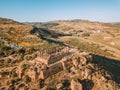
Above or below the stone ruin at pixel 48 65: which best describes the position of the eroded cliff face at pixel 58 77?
below

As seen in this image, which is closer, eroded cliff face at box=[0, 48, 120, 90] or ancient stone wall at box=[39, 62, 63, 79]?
eroded cliff face at box=[0, 48, 120, 90]

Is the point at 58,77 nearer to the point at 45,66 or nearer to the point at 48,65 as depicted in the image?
the point at 45,66

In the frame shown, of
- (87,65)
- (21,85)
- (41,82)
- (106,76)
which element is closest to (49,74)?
(41,82)

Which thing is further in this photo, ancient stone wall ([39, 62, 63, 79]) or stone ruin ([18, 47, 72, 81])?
stone ruin ([18, 47, 72, 81])

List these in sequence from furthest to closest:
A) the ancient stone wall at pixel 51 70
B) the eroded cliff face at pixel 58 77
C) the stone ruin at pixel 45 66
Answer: the stone ruin at pixel 45 66 → the ancient stone wall at pixel 51 70 → the eroded cliff face at pixel 58 77

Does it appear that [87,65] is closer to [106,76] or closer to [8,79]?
[106,76]

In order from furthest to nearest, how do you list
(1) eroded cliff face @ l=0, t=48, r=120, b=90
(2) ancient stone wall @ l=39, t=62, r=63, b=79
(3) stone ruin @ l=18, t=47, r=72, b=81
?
1. (3) stone ruin @ l=18, t=47, r=72, b=81
2. (2) ancient stone wall @ l=39, t=62, r=63, b=79
3. (1) eroded cliff face @ l=0, t=48, r=120, b=90

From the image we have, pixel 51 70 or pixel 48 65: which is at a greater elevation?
pixel 48 65

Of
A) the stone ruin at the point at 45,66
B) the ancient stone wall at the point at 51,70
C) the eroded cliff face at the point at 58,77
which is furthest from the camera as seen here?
the stone ruin at the point at 45,66

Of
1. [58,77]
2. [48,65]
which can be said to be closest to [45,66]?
[48,65]

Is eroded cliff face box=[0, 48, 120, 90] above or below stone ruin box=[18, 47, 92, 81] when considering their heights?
below

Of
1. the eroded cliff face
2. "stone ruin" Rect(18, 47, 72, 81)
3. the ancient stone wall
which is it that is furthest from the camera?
A: "stone ruin" Rect(18, 47, 72, 81)
